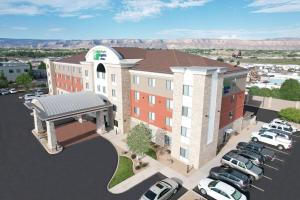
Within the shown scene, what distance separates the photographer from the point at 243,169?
26016 millimetres

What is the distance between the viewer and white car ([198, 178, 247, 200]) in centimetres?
2109

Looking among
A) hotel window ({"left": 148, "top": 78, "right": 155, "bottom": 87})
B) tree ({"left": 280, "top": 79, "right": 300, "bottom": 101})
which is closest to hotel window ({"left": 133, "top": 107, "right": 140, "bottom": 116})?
hotel window ({"left": 148, "top": 78, "right": 155, "bottom": 87})

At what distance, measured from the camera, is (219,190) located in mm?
21734

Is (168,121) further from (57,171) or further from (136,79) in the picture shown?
(57,171)

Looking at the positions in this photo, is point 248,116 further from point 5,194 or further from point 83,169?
point 5,194

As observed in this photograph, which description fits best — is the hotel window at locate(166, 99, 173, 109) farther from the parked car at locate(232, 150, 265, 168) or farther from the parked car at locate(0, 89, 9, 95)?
the parked car at locate(0, 89, 9, 95)

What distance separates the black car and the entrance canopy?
22.7m

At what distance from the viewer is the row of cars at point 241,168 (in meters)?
21.9

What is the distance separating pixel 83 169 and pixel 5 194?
877 cm

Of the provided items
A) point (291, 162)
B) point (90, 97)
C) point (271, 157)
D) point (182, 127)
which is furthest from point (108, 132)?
point (291, 162)

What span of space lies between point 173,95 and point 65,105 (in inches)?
734

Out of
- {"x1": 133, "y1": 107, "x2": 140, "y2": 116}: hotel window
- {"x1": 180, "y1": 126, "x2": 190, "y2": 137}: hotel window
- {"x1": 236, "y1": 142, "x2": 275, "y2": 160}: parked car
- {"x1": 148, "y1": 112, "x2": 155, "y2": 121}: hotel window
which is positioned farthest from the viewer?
{"x1": 133, "y1": 107, "x2": 140, "y2": 116}: hotel window

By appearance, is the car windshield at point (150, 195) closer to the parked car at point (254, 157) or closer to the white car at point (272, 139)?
the parked car at point (254, 157)

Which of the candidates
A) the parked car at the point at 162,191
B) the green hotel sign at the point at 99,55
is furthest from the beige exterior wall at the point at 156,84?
the parked car at the point at 162,191
